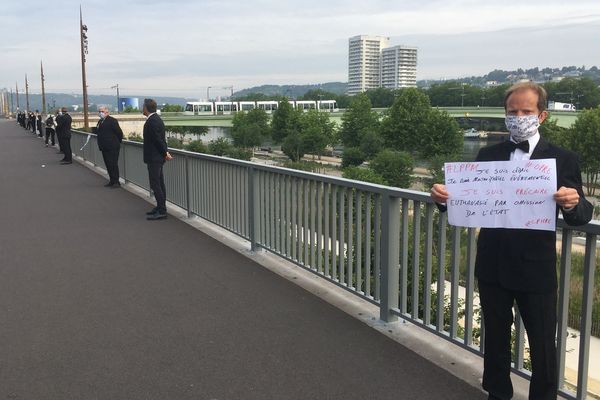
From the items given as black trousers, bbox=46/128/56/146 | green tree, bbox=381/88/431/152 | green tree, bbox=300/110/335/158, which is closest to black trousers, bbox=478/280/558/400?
black trousers, bbox=46/128/56/146

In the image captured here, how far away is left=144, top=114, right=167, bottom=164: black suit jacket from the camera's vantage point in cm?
916

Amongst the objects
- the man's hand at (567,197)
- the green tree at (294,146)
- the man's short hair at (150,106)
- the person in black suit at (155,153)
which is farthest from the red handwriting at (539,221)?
the green tree at (294,146)

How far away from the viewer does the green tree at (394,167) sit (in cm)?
5772

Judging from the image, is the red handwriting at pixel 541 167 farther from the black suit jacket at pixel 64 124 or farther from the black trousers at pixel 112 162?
the black suit jacket at pixel 64 124

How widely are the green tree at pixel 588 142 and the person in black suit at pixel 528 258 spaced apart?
63.2 metres

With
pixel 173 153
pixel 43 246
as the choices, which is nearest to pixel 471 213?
pixel 43 246

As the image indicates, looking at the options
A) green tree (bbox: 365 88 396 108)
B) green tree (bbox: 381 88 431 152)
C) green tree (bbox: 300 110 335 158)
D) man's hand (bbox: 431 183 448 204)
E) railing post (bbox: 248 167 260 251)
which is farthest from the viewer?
green tree (bbox: 365 88 396 108)

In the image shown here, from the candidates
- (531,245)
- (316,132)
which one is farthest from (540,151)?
(316,132)

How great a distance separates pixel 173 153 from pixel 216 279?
441cm

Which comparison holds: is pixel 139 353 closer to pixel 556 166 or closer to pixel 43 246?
pixel 556 166

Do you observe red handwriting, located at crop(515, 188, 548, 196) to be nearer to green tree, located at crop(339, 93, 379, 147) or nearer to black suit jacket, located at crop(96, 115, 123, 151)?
black suit jacket, located at crop(96, 115, 123, 151)

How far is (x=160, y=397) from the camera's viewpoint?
329 cm

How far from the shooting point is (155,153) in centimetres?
929

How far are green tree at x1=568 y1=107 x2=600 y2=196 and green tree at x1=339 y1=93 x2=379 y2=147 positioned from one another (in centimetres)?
3143
